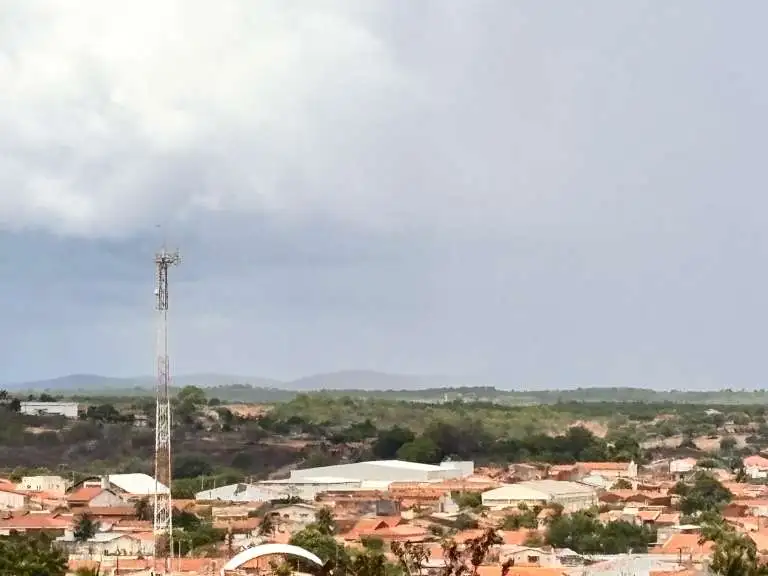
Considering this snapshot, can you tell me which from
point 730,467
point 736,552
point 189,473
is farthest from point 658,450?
point 736,552

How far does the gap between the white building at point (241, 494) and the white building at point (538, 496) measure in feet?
33.6

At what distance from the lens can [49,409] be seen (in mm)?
118375

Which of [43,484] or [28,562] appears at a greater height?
[43,484]

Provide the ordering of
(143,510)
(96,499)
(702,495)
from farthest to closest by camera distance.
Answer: (702,495)
(96,499)
(143,510)

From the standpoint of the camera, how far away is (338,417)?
13400 centimetres

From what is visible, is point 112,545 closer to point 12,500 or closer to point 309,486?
point 12,500

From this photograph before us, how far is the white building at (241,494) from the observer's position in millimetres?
66688

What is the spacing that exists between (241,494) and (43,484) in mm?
12494

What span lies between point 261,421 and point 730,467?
40.1 meters

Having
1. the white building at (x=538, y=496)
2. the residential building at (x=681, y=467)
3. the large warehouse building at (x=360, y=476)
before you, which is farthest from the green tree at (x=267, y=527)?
the residential building at (x=681, y=467)

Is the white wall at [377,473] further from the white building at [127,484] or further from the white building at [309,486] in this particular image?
the white building at [127,484]

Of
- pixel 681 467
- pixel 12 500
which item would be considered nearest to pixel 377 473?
pixel 681 467

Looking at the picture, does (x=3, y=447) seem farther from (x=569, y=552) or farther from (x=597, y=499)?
(x=569, y=552)

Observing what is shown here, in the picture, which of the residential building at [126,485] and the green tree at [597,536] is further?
the residential building at [126,485]
